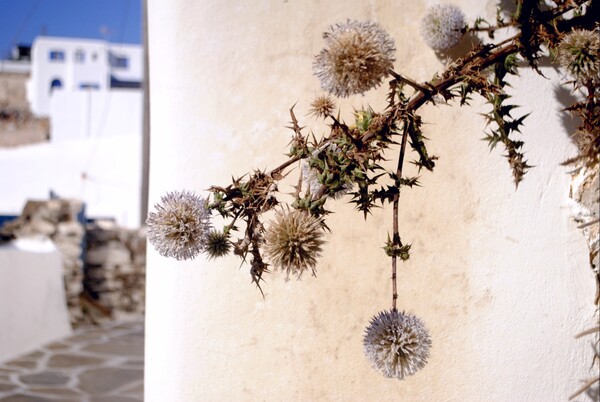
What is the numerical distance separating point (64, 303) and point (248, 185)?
6.47 m

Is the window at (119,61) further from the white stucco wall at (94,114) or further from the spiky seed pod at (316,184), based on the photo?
the spiky seed pod at (316,184)

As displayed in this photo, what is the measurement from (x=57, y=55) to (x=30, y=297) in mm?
21496

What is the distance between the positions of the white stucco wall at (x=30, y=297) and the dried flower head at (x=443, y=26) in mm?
5021

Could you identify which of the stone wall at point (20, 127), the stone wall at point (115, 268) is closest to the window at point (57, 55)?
the stone wall at point (20, 127)

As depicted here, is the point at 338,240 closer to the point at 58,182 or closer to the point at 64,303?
the point at 64,303

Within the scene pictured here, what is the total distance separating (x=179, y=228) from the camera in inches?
45.3

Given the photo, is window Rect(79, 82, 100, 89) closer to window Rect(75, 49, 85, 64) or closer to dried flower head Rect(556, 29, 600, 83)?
window Rect(75, 49, 85, 64)

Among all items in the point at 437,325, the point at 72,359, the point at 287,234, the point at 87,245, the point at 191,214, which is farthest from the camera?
the point at 87,245

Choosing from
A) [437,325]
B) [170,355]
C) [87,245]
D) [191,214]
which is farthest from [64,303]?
[191,214]

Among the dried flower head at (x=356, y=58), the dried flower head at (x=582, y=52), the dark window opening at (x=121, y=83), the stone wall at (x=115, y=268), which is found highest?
the dark window opening at (x=121, y=83)

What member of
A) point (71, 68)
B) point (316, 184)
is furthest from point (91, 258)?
point (71, 68)

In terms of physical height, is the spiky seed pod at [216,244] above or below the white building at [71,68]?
below

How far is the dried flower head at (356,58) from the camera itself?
1123 mm

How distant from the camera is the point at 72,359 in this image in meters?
5.93
